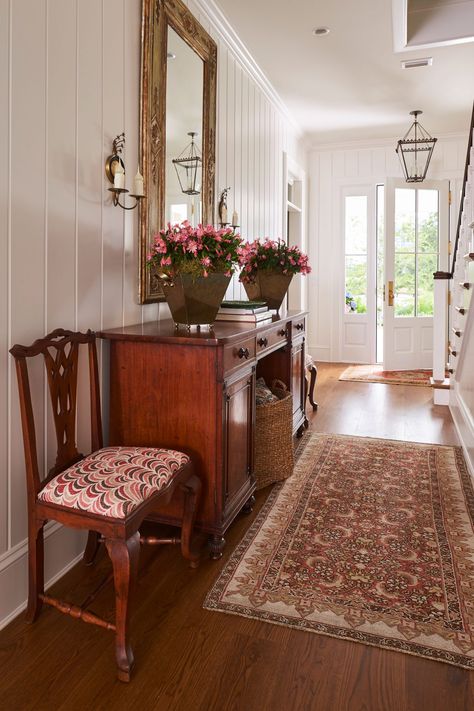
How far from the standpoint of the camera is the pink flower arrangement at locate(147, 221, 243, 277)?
2135 millimetres

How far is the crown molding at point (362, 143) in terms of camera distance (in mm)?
6570

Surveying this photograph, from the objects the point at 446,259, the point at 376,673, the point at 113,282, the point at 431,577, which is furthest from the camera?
the point at 446,259

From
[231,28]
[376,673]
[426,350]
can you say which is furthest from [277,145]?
[376,673]

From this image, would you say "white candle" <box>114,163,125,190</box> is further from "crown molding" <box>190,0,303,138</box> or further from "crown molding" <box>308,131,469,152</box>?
"crown molding" <box>308,131,469,152</box>

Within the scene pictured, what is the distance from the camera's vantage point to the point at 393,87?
197 inches

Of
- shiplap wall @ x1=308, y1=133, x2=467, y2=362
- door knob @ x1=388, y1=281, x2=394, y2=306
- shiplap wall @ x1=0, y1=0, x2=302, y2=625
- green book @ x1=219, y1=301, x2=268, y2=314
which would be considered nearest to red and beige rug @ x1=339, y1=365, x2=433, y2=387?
shiplap wall @ x1=308, y1=133, x2=467, y2=362

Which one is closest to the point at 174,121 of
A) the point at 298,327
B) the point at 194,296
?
the point at 194,296

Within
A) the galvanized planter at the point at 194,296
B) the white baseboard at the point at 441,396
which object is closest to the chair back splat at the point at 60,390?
the galvanized planter at the point at 194,296

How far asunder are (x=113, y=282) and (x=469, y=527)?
1.97 metres

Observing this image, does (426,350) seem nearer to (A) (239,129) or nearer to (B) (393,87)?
(B) (393,87)

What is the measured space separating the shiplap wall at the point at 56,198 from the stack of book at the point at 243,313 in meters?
0.40

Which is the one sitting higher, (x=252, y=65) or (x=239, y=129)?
(x=252, y=65)

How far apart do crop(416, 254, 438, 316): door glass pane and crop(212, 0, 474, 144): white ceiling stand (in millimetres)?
1552

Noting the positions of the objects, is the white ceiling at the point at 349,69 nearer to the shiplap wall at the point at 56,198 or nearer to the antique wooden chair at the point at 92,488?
the shiplap wall at the point at 56,198
